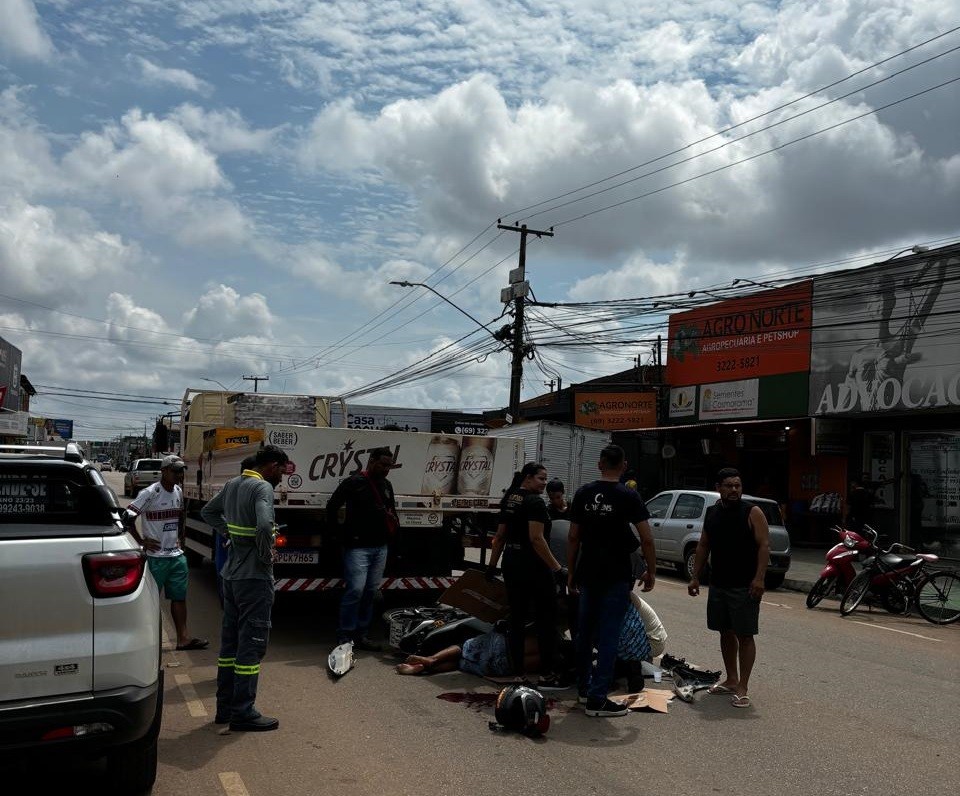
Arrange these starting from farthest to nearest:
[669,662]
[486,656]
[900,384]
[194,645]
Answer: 1. [900,384]
2. [194,645]
3. [669,662]
4. [486,656]

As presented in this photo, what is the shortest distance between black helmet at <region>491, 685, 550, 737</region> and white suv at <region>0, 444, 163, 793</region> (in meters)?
2.32

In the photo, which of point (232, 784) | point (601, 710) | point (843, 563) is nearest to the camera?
point (232, 784)

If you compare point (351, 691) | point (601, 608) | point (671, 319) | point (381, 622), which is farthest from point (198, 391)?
point (671, 319)

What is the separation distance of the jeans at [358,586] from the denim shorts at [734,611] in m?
3.03

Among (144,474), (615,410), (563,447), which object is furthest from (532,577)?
(144,474)

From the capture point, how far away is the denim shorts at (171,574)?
8.13 metres

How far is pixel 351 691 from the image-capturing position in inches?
272

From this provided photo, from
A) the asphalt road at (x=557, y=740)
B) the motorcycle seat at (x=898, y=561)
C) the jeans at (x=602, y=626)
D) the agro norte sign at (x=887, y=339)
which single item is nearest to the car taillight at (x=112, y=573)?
the asphalt road at (x=557, y=740)

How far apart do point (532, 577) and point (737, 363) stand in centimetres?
1797

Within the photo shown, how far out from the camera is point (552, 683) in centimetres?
705

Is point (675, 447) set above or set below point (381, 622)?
above

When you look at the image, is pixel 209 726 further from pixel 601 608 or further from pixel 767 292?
pixel 767 292

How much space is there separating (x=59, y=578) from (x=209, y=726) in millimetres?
2412

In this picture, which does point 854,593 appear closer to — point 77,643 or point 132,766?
point 132,766
